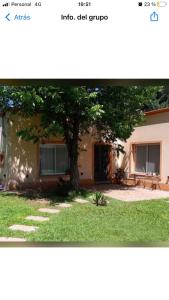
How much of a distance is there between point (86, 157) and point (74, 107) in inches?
203

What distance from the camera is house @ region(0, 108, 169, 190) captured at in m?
15.5

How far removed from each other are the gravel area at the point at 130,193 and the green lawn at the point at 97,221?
35.0 inches

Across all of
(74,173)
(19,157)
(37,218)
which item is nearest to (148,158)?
(74,173)

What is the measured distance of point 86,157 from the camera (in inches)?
685

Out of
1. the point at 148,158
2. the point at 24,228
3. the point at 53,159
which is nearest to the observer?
the point at 24,228
